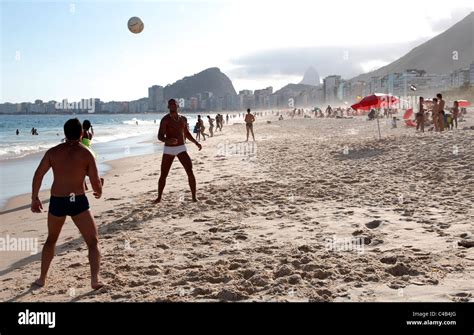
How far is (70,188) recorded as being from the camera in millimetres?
3801

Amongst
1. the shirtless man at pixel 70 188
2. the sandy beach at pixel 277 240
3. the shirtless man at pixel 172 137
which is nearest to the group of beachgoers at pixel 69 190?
the shirtless man at pixel 70 188

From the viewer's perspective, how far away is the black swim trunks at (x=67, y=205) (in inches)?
150

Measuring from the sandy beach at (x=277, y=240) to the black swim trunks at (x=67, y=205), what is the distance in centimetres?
70

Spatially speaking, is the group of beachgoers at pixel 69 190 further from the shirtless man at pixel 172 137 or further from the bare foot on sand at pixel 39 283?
the shirtless man at pixel 172 137

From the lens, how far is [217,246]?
200 inches

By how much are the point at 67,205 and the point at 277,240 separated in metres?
2.52

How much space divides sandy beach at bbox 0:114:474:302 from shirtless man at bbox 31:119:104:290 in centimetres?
44

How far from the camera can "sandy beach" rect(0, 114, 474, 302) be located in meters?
3.75

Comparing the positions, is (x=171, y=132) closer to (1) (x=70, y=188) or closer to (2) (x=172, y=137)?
(2) (x=172, y=137)

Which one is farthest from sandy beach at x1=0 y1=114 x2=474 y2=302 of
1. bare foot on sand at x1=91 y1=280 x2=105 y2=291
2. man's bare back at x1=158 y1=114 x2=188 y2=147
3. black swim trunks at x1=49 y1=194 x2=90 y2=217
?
man's bare back at x1=158 y1=114 x2=188 y2=147

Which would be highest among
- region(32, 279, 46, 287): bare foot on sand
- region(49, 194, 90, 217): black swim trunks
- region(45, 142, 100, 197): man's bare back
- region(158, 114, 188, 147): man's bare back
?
region(158, 114, 188, 147): man's bare back

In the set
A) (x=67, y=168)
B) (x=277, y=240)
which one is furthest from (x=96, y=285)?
(x=277, y=240)

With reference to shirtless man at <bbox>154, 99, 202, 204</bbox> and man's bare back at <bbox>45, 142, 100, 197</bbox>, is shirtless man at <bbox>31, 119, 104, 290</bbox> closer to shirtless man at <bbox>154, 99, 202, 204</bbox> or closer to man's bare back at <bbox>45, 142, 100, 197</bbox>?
man's bare back at <bbox>45, 142, 100, 197</bbox>

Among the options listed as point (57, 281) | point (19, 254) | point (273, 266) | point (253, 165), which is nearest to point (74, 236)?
point (19, 254)
